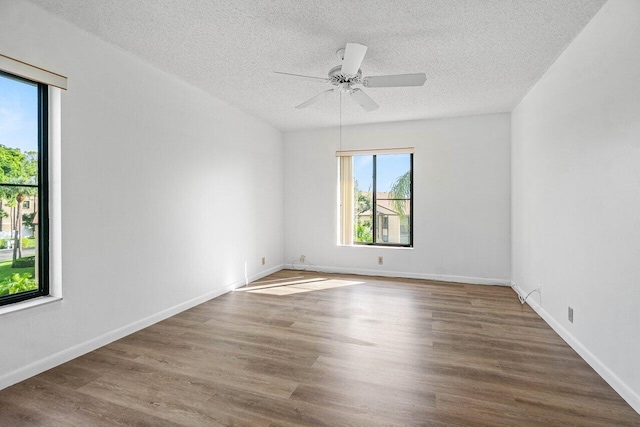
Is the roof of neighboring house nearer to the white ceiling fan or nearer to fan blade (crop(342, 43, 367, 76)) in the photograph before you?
the white ceiling fan

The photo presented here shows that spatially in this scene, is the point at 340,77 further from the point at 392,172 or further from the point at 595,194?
the point at 392,172

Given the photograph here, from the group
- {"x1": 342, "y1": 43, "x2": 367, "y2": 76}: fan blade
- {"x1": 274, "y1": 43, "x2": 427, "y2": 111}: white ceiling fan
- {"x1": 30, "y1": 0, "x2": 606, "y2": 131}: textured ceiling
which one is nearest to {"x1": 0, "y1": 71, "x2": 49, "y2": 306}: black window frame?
{"x1": 30, "y1": 0, "x2": 606, "y2": 131}: textured ceiling

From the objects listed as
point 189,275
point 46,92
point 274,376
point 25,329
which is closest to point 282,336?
point 274,376

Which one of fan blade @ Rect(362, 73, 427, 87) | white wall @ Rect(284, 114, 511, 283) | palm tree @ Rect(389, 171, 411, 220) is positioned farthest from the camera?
palm tree @ Rect(389, 171, 411, 220)

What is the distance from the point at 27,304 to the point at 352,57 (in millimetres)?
2758

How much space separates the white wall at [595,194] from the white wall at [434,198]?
1240mm

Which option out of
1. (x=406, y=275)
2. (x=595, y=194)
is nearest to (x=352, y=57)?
(x=595, y=194)

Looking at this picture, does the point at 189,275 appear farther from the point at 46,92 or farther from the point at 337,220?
the point at 337,220

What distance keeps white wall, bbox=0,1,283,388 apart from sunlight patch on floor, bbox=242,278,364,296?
427 millimetres

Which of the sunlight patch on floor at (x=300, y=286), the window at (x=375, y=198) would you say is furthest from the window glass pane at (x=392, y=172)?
the sunlight patch on floor at (x=300, y=286)

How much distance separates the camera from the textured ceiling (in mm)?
2143

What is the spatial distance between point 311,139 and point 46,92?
145 inches

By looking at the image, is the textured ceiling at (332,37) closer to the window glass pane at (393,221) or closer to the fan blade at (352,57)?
the fan blade at (352,57)

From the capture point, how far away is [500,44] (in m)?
2.62
